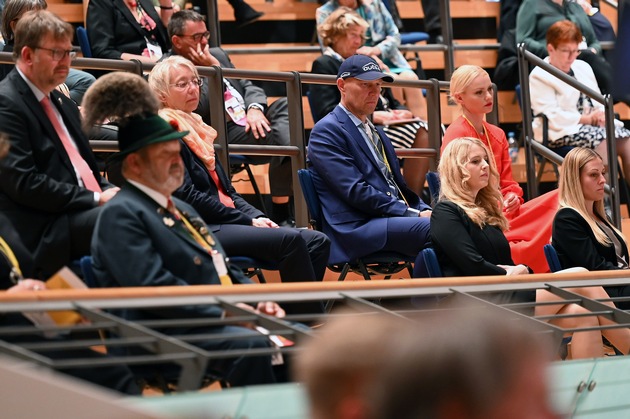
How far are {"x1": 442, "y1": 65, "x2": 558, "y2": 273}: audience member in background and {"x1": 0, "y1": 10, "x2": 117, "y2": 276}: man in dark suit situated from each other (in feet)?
6.53

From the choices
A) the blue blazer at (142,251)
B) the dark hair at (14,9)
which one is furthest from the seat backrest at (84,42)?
the blue blazer at (142,251)

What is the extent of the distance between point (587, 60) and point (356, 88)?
2.95 m

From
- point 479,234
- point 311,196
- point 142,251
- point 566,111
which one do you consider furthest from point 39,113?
point 566,111

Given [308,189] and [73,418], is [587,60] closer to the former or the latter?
[308,189]

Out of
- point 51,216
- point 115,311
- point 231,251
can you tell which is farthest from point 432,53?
point 115,311

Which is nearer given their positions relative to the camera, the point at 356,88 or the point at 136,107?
the point at 136,107

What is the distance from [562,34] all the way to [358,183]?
2.60 m

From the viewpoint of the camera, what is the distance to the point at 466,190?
4695 mm

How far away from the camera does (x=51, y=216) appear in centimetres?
390

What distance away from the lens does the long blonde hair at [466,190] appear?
15.2 feet

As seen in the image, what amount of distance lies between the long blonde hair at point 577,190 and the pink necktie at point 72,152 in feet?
6.88

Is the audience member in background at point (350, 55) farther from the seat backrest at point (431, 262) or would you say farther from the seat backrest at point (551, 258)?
the seat backrest at point (431, 262)

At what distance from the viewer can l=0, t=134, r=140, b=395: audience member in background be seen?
9.20ft

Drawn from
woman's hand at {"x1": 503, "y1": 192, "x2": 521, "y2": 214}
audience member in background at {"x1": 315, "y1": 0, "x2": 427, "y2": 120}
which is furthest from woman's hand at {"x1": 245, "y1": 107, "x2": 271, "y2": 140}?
audience member in background at {"x1": 315, "y1": 0, "x2": 427, "y2": 120}
